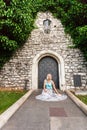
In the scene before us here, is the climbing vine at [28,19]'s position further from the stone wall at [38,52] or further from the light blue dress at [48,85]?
the light blue dress at [48,85]

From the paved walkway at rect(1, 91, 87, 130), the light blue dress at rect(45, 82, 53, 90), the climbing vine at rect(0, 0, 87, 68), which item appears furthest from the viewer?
the climbing vine at rect(0, 0, 87, 68)

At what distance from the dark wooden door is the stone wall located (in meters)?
0.77

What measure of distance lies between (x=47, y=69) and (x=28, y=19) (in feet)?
12.4

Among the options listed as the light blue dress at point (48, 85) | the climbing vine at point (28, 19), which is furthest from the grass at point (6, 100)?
the climbing vine at point (28, 19)

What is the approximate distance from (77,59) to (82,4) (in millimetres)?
3657

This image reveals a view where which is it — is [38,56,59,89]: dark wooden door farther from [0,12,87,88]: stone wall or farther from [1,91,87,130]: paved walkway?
[1,91,87,130]: paved walkway

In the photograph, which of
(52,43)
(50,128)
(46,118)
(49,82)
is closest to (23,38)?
(52,43)

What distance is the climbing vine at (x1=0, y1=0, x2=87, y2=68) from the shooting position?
11.3 meters

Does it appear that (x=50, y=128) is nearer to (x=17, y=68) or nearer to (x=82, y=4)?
(x=17, y=68)

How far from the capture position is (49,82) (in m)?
9.09

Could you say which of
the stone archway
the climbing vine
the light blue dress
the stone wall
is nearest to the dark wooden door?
the stone archway

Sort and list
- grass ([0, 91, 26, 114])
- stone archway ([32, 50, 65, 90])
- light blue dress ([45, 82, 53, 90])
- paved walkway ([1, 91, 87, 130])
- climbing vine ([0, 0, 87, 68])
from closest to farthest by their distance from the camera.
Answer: paved walkway ([1, 91, 87, 130]), grass ([0, 91, 26, 114]), light blue dress ([45, 82, 53, 90]), climbing vine ([0, 0, 87, 68]), stone archway ([32, 50, 65, 90])

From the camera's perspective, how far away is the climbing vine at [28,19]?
1128 centimetres

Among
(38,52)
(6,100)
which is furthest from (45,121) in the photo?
(38,52)
